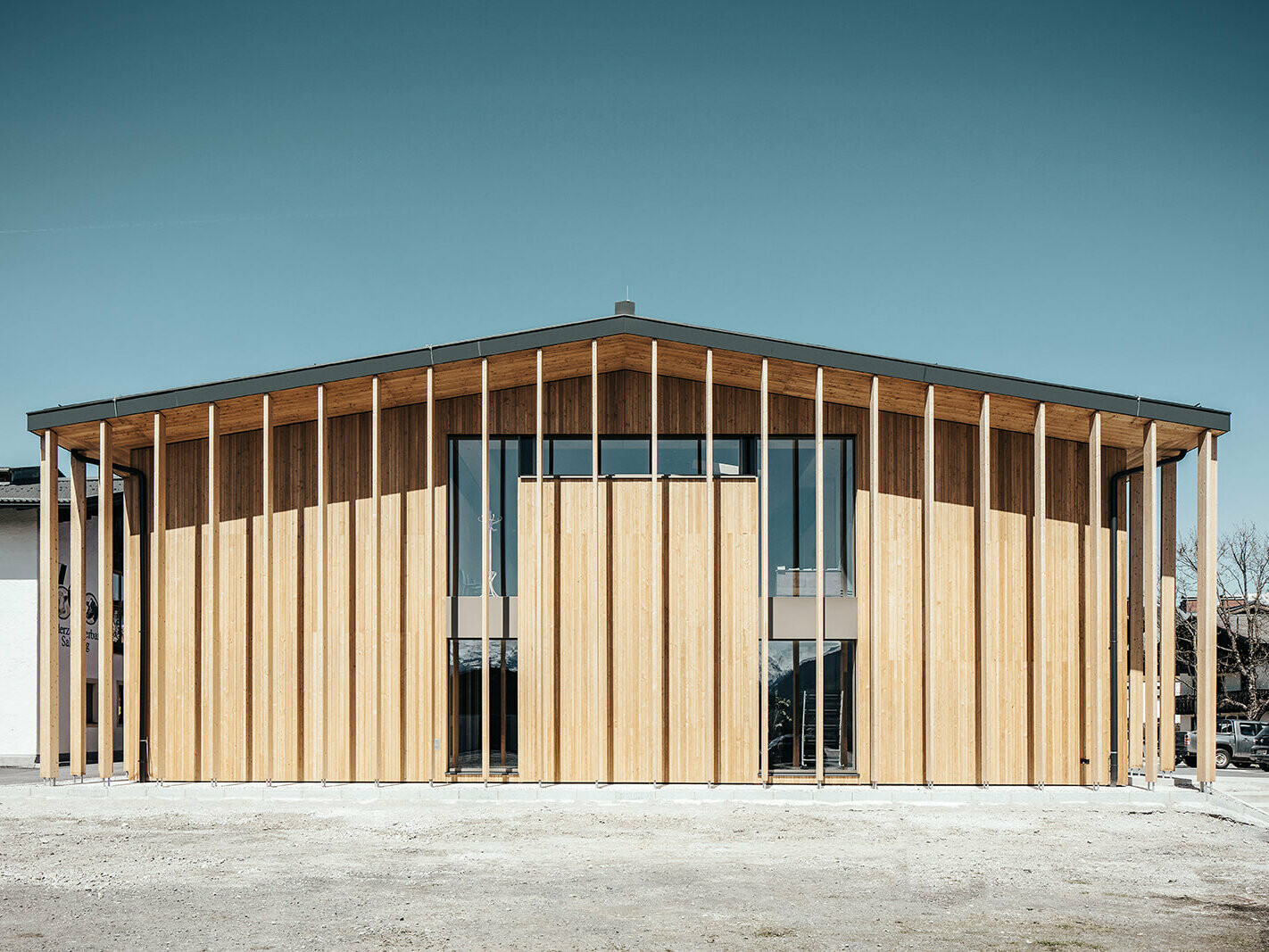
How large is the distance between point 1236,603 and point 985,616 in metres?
35.2

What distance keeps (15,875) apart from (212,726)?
21.3ft

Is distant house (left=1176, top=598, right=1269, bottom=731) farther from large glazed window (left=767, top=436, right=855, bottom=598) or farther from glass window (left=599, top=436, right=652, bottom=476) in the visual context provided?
glass window (left=599, top=436, right=652, bottom=476)

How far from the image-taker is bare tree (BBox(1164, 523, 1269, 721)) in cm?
4344

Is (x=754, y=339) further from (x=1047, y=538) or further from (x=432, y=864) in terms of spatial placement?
(x=432, y=864)

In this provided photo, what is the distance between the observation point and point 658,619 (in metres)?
17.5

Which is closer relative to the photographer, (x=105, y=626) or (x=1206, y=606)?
(x=1206, y=606)

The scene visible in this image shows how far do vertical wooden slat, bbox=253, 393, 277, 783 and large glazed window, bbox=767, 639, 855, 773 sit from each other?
790cm

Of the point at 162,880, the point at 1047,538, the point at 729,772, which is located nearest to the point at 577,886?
the point at 162,880

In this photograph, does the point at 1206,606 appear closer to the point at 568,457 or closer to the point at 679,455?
the point at 679,455

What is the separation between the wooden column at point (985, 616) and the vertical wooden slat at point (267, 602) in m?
11.1

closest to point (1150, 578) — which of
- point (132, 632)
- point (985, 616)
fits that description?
point (985, 616)

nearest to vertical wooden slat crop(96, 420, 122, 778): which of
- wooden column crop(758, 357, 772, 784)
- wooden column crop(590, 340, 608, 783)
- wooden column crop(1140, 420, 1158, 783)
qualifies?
wooden column crop(590, 340, 608, 783)

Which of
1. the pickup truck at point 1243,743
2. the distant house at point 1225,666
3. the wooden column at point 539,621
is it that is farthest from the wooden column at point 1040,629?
the distant house at point 1225,666

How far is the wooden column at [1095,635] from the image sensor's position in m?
17.2
